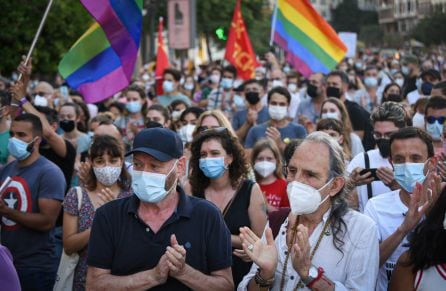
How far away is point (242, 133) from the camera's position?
10.8 metres

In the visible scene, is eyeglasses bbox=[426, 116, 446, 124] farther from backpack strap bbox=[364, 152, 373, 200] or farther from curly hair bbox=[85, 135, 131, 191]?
curly hair bbox=[85, 135, 131, 191]

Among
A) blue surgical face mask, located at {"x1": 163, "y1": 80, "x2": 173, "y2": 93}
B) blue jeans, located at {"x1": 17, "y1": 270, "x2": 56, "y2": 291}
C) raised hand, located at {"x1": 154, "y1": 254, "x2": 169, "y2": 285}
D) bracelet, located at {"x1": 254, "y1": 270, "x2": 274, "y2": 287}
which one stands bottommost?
blue jeans, located at {"x1": 17, "y1": 270, "x2": 56, "y2": 291}

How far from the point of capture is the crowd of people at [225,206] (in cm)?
439

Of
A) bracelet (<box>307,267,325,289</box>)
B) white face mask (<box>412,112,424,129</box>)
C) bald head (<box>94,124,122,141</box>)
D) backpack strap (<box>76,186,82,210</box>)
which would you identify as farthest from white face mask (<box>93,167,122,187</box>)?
white face mask (<box>412,112,424,129</box>)

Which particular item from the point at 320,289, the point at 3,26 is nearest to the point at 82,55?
the point at 320,289

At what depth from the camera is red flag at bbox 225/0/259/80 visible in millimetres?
15875

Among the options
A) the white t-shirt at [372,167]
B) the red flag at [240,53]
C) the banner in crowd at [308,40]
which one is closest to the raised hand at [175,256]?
the white t-shirt at [372,167]

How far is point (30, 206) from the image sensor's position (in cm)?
668

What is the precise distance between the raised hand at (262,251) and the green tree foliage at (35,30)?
17139 millimetres

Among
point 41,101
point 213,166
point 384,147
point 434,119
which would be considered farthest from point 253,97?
point 213,166

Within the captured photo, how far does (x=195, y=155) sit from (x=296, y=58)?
22.7 ft

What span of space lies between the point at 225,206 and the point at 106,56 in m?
2.98

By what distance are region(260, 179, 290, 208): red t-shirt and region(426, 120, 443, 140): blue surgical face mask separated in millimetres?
1371

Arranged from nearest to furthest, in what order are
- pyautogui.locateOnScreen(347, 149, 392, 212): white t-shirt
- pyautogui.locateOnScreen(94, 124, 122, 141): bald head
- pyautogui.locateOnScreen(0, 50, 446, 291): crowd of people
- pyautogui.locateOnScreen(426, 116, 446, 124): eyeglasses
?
pyautogui.locateOnScreen(0, 50, 446, 291): crowd of people < pyautogui.locateOnScreen(347, 149, 392, 212): white t-shirt < pyautogui.locateOnScreen(426, 116, 446, 124): eyeglasses < pyautogui.locateOnScreen(94, 124, 122, 141): bald head
